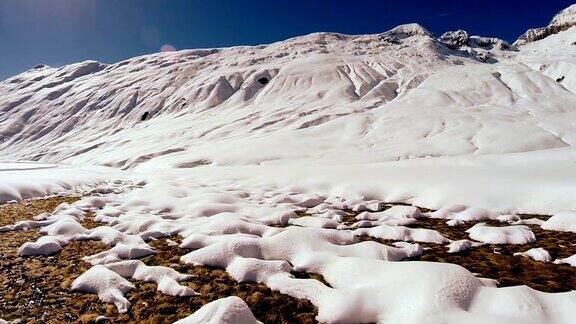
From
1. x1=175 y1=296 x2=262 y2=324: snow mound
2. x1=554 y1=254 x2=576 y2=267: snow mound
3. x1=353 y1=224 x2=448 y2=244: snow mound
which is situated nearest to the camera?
x1=175 y1=296 x2=262 y2=324: snow mound

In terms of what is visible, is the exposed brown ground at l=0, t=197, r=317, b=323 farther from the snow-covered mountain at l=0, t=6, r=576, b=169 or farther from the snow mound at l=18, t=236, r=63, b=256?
the snow-covered mountain at l=0, t=6, r=576, b=169

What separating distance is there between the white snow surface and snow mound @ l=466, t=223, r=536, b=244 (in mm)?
46

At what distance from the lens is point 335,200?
13.3 metres

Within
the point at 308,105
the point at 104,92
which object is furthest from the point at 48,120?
the point at 308,105

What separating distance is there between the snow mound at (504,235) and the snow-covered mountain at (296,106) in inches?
1045

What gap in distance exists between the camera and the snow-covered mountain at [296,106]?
4516 centimetres

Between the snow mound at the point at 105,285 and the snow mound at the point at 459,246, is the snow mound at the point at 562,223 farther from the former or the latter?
the snow mound at the point at 105,285

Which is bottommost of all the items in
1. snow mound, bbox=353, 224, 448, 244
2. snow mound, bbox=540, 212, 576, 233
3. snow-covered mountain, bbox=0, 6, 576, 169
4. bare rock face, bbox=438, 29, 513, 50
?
snow mound, bbox=540, 212, 576, 233

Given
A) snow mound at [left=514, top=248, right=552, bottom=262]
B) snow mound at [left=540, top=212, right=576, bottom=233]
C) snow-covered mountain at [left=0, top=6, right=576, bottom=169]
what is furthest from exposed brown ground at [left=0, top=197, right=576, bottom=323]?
snow-covered mountain at [left=0, top=6, right=576, bottom=169]

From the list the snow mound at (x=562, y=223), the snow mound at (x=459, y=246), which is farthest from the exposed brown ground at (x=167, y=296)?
the snow mound at (x=562, y=223)

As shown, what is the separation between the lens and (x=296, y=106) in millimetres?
77438

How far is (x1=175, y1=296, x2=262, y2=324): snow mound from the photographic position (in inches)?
167

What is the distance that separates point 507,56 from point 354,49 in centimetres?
7277

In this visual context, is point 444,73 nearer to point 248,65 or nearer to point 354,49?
point 354,49
